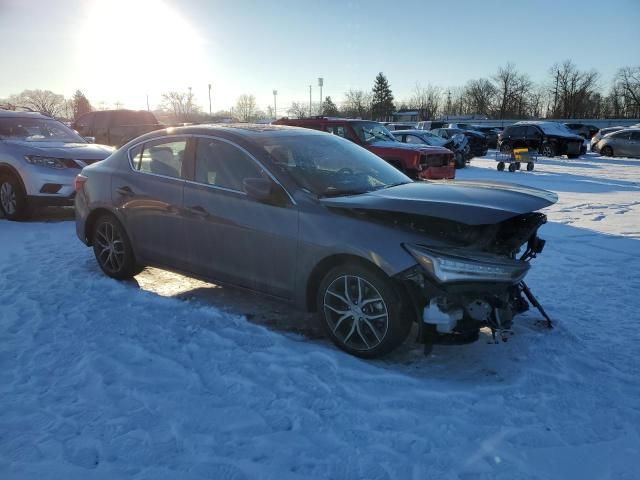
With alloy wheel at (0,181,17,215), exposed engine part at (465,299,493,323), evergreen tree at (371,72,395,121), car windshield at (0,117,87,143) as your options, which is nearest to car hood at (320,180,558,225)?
exposed engine part at (465,299,493,323)

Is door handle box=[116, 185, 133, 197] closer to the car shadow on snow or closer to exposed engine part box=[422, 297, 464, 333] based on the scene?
exposed engine part box=[422, 297, 464, 333]

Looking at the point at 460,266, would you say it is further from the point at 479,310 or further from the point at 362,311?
the point at 362,311

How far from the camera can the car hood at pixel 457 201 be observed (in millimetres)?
3340

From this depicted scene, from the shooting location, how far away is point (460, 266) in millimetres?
3336

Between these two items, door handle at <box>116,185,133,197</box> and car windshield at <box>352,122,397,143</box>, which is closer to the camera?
door handle at <box>116,185,133,197</box>

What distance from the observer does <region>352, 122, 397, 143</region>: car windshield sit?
1238 cm

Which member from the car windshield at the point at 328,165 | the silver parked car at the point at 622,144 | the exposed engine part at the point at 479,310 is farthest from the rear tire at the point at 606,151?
the exposed engine part at the point at 479,310

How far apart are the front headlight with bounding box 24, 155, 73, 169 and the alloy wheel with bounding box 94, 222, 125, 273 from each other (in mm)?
3628

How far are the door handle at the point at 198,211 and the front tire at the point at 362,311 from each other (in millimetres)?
1322

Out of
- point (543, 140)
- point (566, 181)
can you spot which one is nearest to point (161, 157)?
point (566, 181)

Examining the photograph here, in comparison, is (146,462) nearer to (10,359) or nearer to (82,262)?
(10,359)

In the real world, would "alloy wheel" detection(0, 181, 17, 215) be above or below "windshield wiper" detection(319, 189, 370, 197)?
below

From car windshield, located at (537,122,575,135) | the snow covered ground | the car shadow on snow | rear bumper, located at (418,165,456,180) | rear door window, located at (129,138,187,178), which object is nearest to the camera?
the snow covered ground

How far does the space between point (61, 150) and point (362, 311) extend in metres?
7.05
